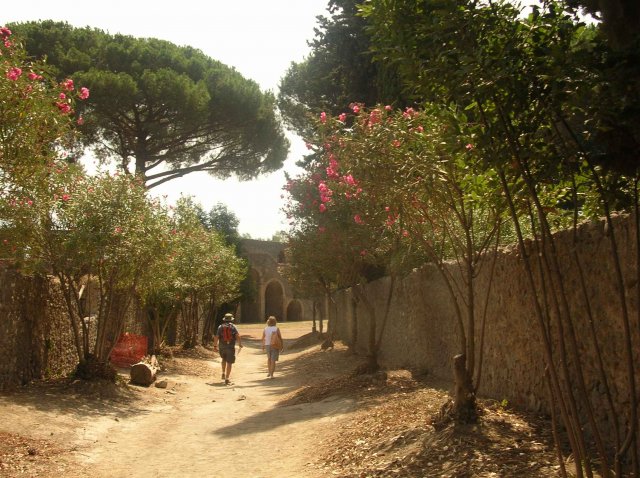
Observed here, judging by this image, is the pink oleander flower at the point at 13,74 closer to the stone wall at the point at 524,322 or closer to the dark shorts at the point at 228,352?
the stone wall at the point at 524,322

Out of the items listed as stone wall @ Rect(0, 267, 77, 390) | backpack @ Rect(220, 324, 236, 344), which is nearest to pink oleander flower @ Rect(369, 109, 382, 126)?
stone wall @ Rect(0, 267, 77, 390)

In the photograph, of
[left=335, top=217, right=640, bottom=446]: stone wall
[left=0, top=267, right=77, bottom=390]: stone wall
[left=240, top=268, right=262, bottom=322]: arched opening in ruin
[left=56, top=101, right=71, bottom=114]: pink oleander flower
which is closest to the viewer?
[left=335, top=217, right=640, bottom=446]: stone wall

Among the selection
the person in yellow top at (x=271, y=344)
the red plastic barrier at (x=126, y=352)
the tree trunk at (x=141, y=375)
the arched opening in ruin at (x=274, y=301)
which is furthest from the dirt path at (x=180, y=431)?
the arched opening in ruin at (x=274, y=301)

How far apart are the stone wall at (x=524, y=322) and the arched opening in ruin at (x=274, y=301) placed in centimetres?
3797

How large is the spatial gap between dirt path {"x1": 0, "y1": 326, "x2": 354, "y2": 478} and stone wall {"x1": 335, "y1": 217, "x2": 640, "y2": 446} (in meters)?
2.11

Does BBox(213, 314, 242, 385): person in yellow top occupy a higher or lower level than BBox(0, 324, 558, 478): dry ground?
higher

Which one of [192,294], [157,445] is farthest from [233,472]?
[192,294]

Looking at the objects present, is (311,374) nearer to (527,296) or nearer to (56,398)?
(56,398)

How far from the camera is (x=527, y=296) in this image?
648cm

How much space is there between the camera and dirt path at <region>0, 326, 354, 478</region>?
6.56 m

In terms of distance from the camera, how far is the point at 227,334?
47.7 ft

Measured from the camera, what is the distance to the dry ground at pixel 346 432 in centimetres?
530

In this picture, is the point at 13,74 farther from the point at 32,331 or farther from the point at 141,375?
the point at 141,375

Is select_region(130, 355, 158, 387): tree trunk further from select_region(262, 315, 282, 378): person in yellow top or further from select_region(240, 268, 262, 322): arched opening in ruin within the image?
select_region(240, 268, 262, 322): arched opening in ruin
